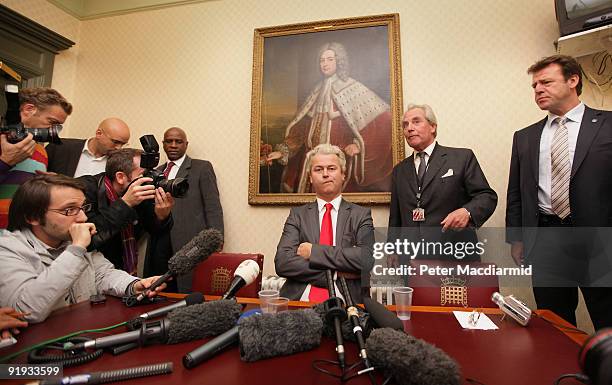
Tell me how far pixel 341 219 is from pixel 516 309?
980 mm

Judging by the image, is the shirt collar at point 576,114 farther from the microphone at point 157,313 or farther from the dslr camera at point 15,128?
the dslr camera at point 15,128

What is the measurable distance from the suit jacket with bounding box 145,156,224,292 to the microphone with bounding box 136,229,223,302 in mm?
1747

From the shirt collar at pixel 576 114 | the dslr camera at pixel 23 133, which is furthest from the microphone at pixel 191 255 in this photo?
the shirt collar at pixel 576 114

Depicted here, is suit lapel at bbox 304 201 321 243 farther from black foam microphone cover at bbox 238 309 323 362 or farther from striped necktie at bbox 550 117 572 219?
striped necktie at bbox 550 117 572 219

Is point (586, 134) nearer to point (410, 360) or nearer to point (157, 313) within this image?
point (410, 360)

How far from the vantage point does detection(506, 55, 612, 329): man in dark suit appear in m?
1.77

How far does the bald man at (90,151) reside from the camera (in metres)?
2.76

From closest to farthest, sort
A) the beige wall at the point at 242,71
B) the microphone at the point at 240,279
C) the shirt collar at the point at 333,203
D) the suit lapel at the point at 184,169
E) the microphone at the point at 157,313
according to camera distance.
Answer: the microphone at the point at 157,313 → the microphone at the point at 240,279 → the shirt collar at the point at 333,203 → the beige wall at the point at 242,71 → the suit lapel at the point at 184,169

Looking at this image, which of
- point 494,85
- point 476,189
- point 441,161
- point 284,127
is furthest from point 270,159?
point 494,85

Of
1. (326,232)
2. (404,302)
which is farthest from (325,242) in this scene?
(404,302)

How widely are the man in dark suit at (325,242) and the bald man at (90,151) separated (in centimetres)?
179

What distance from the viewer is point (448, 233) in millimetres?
2098

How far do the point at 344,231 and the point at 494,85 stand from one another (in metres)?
2.11

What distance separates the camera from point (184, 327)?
0.96 m
